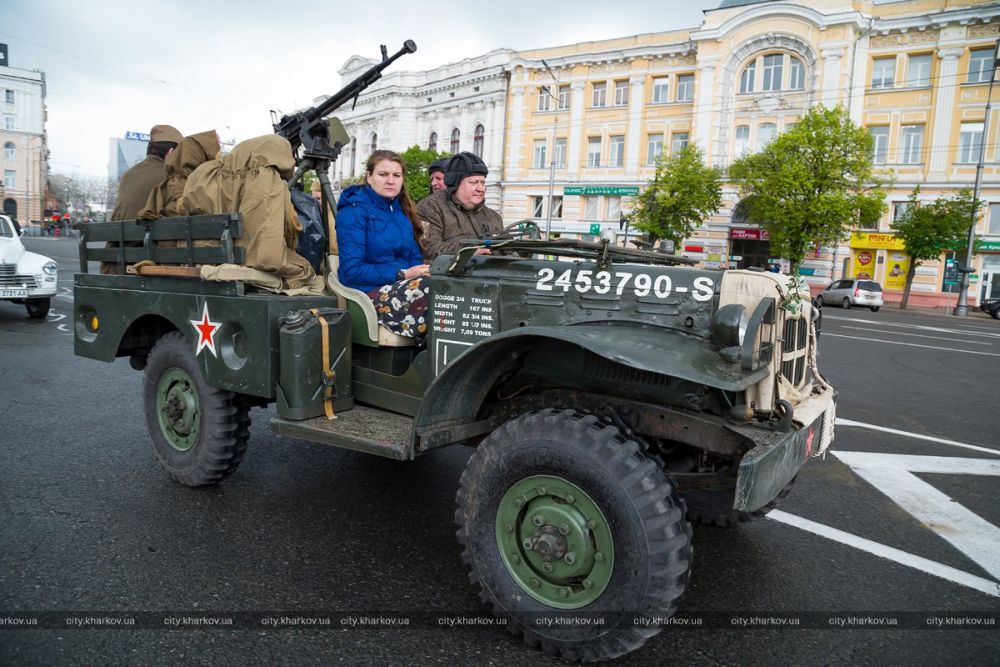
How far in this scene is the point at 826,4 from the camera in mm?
36094

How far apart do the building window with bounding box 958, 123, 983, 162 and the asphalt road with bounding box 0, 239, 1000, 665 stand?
35810 mm

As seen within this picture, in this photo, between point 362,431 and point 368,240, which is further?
point 368,240

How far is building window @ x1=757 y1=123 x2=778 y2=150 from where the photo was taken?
38.0m

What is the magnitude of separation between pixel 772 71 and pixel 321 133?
128 feet

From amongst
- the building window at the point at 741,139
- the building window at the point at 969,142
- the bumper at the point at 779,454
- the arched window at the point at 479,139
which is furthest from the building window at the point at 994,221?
the bumper at the point at 779,454

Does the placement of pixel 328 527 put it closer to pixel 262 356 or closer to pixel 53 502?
pixel 262 356

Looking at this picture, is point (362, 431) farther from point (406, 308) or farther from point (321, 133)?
point (321, 133)

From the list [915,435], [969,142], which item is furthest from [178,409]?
[969,142]

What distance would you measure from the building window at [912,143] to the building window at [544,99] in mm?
21581

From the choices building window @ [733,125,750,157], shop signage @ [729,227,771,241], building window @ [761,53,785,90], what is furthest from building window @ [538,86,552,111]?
shop signage @ [729,227,771,241]

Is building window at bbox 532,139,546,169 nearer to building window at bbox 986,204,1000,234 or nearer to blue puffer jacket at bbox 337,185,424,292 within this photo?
building window at bbox 986,204,1000,234

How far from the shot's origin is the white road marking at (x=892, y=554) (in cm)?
337

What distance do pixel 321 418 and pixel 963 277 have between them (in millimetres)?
35248

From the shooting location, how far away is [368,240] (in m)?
4.11
